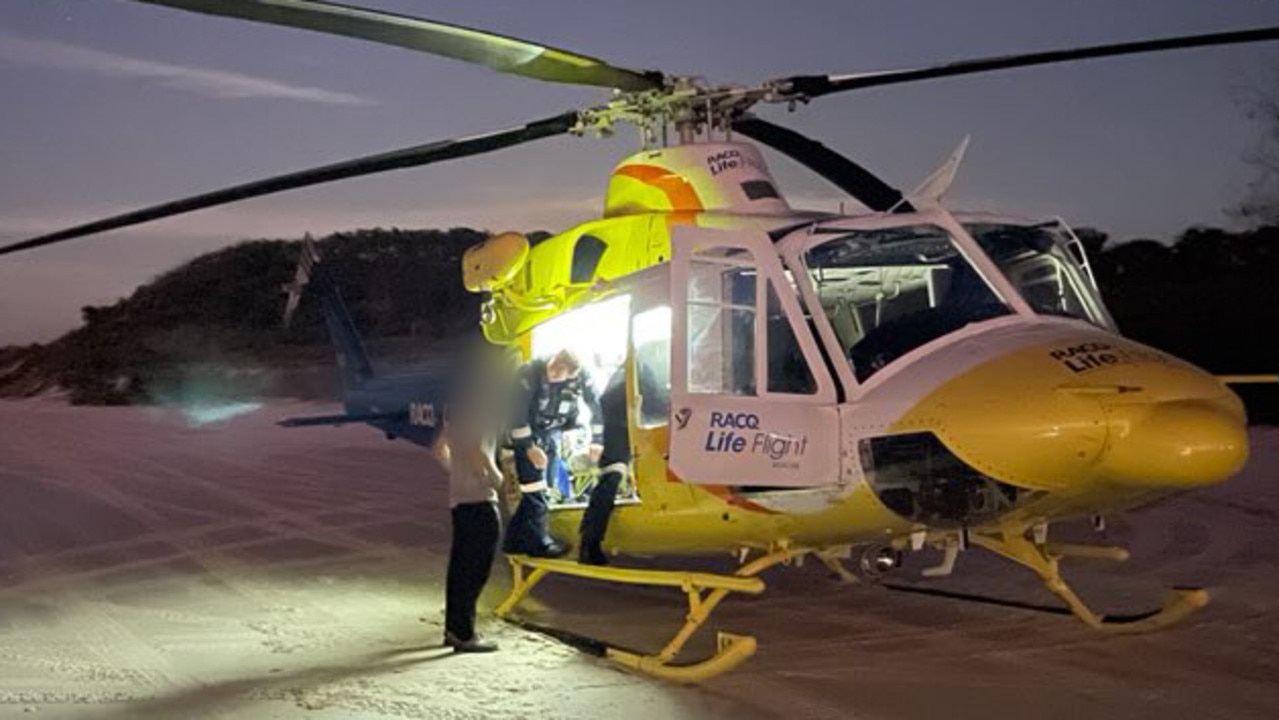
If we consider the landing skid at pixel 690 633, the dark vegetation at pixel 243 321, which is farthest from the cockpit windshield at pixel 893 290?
the dark vegetation at pixel 243 321

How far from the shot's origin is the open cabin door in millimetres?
6637

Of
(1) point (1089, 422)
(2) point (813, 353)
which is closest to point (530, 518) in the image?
(2) point (813, 353)

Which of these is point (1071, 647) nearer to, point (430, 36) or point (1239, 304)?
point (430, 36)

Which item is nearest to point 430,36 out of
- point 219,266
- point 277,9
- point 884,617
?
point 277,9

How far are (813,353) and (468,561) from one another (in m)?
2.51

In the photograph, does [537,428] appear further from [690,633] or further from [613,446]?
[690,633]

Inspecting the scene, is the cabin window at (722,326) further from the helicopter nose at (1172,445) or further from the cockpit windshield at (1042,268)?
the helicopter nose at (1172,445)

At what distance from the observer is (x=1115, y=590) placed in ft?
29.8

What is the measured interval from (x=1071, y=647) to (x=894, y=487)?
1626mm

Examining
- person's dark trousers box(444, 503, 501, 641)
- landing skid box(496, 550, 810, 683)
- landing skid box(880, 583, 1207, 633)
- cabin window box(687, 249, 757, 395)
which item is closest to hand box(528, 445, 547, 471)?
person's dark trousers box(444, 503, 501, 641)

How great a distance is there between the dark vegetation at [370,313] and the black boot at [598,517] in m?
17.6

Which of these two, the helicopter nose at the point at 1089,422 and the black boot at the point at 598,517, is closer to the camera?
the helicopter nose at the point at 1089,422

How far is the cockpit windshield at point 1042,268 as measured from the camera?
22.9 ft

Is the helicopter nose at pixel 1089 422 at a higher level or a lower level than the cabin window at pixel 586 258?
lower
